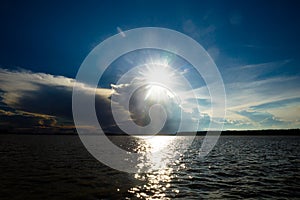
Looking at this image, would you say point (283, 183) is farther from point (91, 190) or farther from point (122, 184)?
point (91, 190)

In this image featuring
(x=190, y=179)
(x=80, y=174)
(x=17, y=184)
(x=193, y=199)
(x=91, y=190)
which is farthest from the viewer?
(x=80, y=174)

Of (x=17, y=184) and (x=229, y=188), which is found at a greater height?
(x=17, y=184)

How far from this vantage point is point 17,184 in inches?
814

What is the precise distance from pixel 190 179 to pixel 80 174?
13.4 meters

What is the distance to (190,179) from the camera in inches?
958

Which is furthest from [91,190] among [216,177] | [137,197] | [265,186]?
[265,186]

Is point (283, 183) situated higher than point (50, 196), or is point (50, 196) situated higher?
point (50, 196)

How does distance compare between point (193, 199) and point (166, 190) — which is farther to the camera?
point (166, 190)

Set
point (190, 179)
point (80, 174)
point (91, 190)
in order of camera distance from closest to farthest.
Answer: point (91, 190) < point (190, 179) < point (80, 174)

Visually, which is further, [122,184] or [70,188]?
[122,184]

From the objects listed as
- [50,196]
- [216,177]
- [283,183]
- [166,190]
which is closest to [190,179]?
[216,177]

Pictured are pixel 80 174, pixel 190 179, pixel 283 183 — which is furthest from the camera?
pixel 80 174

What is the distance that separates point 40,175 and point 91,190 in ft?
31.6

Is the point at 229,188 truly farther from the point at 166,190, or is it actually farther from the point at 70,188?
the point at 70,188
